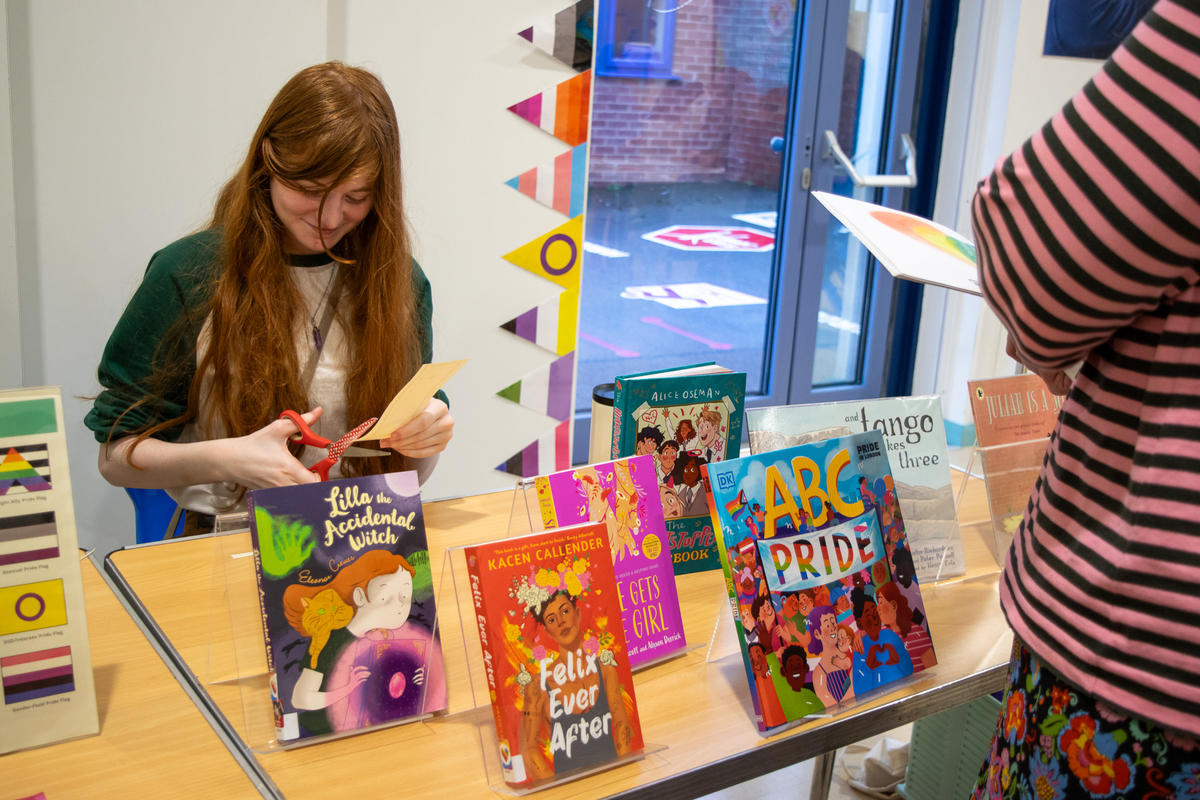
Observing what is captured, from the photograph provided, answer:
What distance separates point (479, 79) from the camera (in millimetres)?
2729

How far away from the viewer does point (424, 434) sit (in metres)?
1.39

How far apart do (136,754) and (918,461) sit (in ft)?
3.34

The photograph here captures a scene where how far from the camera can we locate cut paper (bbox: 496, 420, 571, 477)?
3076 millimetres

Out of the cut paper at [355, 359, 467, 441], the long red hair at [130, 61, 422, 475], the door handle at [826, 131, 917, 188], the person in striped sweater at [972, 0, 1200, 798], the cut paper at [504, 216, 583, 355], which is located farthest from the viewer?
the door handle at [826, 131, 917, 188]

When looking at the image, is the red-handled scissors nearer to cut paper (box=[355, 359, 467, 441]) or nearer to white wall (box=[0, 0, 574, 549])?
cut paper (box=[355, 359, 467, 441])

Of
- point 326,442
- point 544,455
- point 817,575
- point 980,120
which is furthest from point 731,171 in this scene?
point 817,575

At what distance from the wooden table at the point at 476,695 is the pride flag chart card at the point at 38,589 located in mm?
132

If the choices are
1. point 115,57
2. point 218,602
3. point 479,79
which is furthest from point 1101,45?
point 218,602

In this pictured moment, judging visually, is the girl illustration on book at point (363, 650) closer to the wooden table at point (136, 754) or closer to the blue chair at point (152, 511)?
the wooden table at point (136, 754)

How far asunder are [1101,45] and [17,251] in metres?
3.79

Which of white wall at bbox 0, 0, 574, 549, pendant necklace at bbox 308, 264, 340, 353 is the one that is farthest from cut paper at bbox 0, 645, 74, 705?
white wall at bbox 0, 0, 574, 549

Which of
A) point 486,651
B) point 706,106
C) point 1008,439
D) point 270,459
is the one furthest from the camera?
point 706,106

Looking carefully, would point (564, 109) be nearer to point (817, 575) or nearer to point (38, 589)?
point (817, 575)

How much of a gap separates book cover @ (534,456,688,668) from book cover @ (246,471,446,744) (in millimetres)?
176
